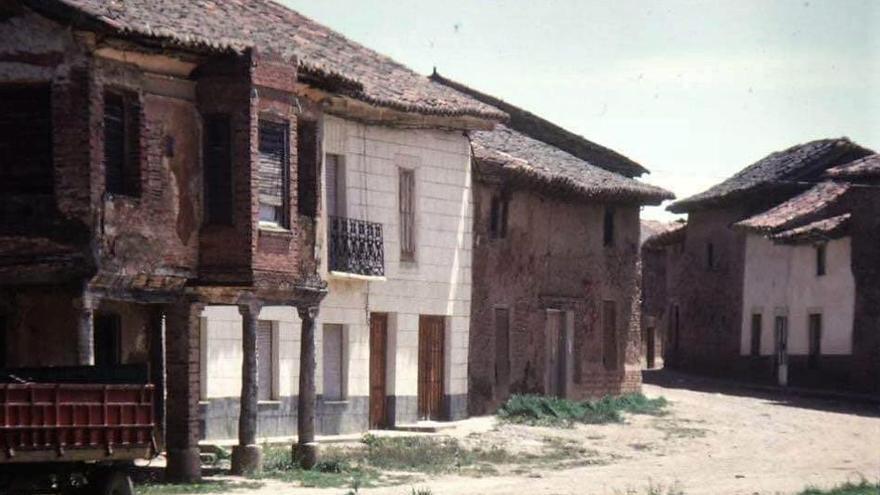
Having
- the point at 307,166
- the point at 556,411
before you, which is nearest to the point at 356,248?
the point at 307,166

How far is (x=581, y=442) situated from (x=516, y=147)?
9351 mm

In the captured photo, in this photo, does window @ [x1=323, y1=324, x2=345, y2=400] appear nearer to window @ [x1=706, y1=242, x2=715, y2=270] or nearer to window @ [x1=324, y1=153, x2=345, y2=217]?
window @ [x1=324, y1=153, x2=345, y2=217]

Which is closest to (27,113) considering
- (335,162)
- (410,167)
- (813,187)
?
(335,162)

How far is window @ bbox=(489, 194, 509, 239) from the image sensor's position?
37.4m

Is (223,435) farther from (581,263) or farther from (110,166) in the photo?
(581,263)

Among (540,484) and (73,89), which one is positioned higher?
(73,89)

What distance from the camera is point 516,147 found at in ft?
131

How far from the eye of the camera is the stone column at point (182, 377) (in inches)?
965

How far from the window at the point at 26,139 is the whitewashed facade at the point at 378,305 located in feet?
19.0

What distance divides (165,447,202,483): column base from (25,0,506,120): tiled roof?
567 centimetres

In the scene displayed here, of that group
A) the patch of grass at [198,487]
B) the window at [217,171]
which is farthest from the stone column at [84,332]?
the window at [217,171]

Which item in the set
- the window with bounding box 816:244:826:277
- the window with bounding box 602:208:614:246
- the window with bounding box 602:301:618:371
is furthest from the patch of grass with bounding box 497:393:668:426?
the window with bounding box 816:244:826:277

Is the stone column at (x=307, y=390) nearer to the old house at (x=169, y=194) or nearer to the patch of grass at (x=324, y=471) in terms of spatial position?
the old house at (x=169, y=194)

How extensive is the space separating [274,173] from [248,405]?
345cm
